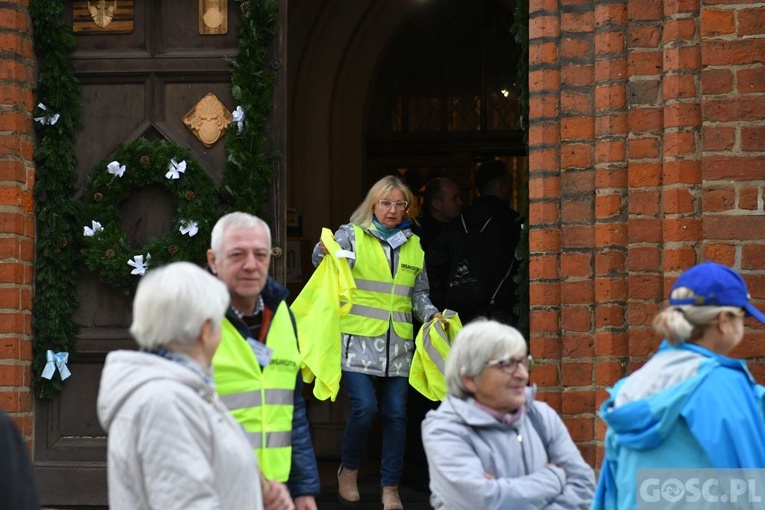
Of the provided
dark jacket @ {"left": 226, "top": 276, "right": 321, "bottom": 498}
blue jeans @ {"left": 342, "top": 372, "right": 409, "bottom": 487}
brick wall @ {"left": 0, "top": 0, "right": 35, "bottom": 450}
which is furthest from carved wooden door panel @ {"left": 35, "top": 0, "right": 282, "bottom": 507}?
dark jacket @ {"left": 226, "top": 276, "right": 321, "bottom": 498}

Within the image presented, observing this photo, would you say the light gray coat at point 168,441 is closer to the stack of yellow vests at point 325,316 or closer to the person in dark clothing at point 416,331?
the stack of yellow vests at point 325,316

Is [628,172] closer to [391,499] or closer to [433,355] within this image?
[433,355]

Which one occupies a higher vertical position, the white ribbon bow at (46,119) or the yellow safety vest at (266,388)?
the white ribbon bow at (46,119)

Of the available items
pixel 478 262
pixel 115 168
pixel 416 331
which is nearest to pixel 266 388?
pixel 115 168

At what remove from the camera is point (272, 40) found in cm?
802

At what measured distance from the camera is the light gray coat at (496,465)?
171 inches

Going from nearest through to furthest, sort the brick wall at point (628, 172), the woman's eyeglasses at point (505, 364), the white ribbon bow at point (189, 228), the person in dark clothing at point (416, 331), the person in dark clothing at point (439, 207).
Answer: the woman's eyeglasses at point (505, 364)
the brick wall at point (628, 172)
the white ribbon bow at point (189, 228)
the person in dark clothing at point (416, 331)
the person in dark clothing at point (439, 207)

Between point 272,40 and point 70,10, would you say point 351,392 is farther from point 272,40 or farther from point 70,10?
point 70,10

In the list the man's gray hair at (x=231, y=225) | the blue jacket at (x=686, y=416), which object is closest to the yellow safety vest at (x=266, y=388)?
the man's gray hair at (x=231, y=225)

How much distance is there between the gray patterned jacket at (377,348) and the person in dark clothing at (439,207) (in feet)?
4.49

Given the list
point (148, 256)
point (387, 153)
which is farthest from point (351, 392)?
point (387, 153)

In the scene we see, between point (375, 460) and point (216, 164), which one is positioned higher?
point (216, 164)

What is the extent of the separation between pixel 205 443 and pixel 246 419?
3.29ft

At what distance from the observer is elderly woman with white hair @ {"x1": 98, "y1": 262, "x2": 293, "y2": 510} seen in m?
3.73
